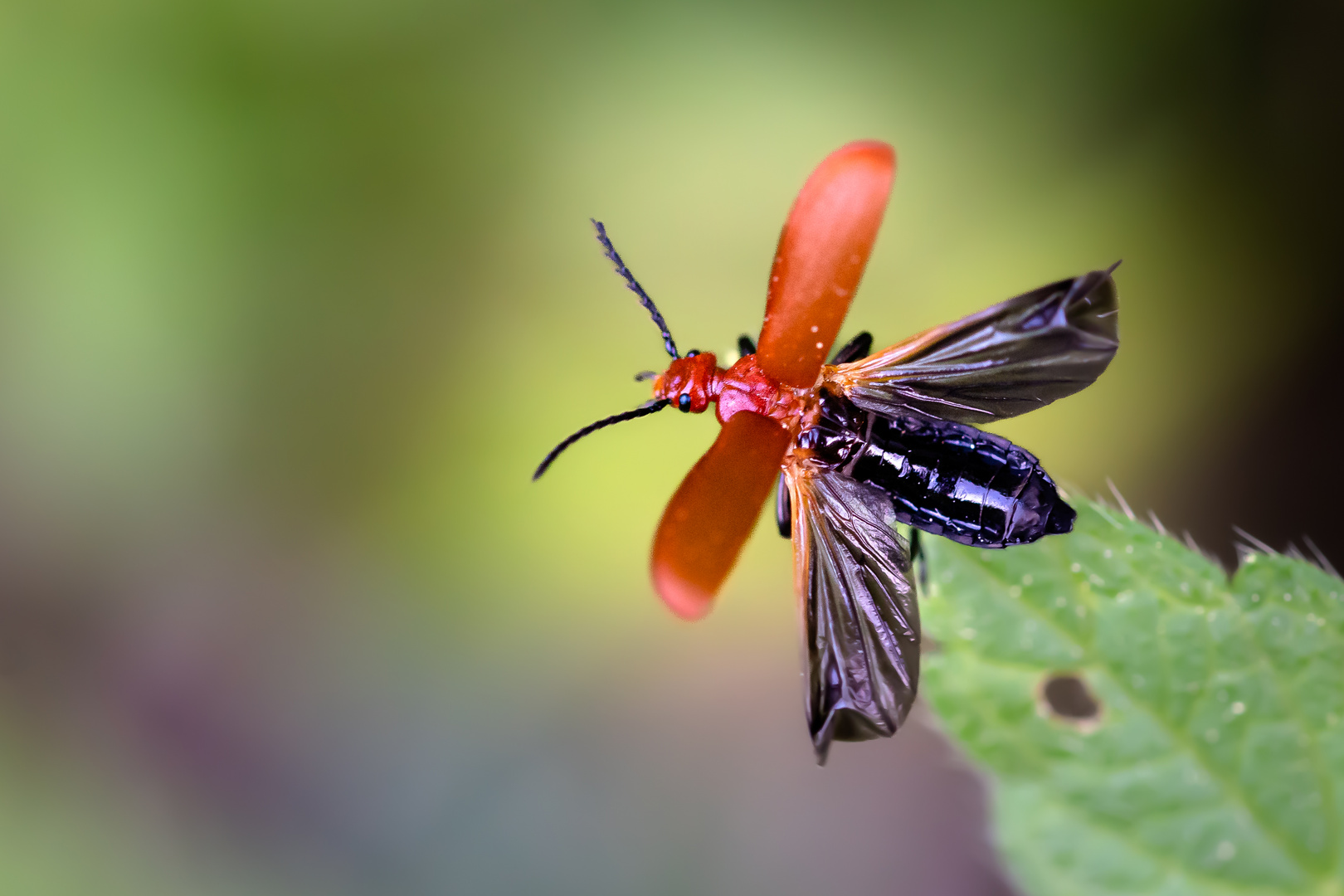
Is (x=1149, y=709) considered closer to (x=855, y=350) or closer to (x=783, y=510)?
(x=783, y=510)

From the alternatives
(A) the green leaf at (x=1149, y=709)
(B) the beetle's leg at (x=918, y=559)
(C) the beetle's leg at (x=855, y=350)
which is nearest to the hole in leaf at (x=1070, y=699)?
(B) the beetle's leg at (x=918, y=559)

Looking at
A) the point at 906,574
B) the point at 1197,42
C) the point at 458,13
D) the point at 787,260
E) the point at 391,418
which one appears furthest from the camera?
the point at 391,418

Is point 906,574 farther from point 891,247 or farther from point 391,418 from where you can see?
point 391,418

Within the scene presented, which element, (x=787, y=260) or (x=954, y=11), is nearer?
(x=787, y=260)

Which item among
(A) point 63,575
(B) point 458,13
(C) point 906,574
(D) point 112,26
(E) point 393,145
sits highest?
(D) point 112,26

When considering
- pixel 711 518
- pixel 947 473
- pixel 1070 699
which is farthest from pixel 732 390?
pixel 1070 699

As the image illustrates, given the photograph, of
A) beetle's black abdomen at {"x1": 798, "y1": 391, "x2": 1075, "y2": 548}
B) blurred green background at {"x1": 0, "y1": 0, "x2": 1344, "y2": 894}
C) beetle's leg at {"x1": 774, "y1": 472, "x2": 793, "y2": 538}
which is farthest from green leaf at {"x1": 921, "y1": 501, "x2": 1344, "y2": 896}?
blurred green background at {"x1": 0, "y1": 0, "x2": 1344, "y2": 894}

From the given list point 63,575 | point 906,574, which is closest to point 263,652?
point 63,575
